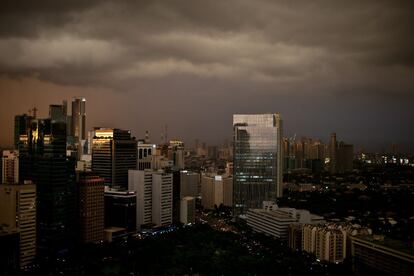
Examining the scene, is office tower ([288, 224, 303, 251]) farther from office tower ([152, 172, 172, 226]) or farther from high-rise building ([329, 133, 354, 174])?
high-rise building ([329, 133, 354, 174])

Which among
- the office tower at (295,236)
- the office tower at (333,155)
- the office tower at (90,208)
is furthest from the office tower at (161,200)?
the office tower at (333,155)

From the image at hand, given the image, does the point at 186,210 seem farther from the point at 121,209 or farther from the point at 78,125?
the point at 78,125

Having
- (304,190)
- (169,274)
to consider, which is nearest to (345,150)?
(304,190)

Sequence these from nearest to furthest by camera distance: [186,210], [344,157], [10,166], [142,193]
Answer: [10,166]
[142,193]
[186,210]
[344,157]

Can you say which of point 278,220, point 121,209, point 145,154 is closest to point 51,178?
point 121,209

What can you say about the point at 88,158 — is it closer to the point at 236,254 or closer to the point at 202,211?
the point at 202,211

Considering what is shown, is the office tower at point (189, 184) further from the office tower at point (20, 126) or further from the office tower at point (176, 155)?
the office tower at point (20, 126)
